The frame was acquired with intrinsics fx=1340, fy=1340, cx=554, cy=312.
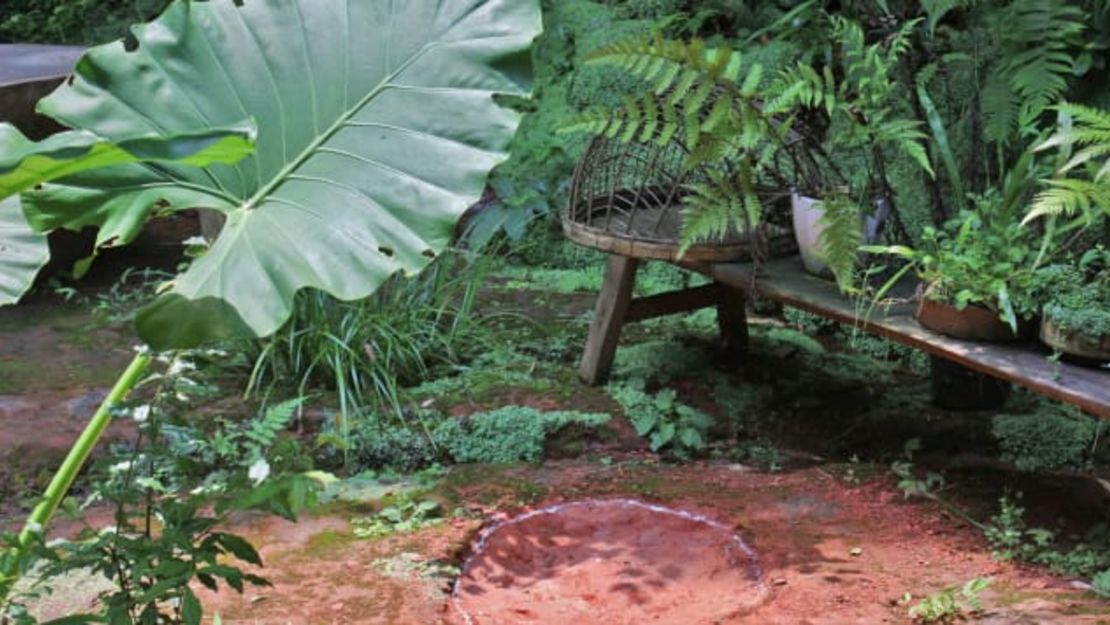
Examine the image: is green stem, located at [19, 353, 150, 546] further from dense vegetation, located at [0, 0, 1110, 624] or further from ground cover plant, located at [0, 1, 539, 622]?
dense vegetation, located at [0, 0, 1110, 624]

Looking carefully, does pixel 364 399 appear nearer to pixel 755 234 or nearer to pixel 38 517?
pixel 755 234

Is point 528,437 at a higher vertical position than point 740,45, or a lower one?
lower

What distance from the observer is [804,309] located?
3484mm

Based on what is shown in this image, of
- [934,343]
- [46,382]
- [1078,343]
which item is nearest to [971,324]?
[934,343]

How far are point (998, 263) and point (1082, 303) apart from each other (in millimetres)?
230

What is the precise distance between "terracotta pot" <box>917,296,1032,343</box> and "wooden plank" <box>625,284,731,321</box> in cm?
99

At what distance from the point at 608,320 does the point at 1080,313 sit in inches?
55.7

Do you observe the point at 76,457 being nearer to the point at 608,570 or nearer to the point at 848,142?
the point at 608,570

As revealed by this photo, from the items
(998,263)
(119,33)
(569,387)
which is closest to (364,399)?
(569,387)

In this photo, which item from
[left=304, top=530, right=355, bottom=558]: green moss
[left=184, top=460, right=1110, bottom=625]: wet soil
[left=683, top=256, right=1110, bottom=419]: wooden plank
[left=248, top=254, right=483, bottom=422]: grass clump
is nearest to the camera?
[left=184, top=460, right=1110, bottom=625]: wet soil

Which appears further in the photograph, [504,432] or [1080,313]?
[504,432]

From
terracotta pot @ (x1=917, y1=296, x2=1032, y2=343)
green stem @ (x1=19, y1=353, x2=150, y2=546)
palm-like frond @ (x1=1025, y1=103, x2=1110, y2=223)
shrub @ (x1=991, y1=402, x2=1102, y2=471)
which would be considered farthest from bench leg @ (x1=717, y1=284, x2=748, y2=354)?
green stem @ (x1=19, y1=353, x2=150, y2=546)

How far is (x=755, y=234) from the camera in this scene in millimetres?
3602

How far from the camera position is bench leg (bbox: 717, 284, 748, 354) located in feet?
13.6
